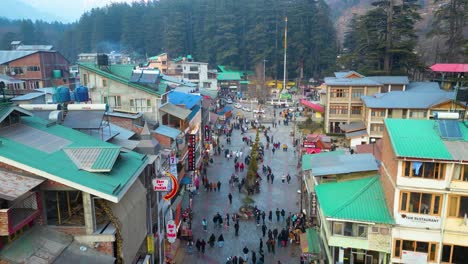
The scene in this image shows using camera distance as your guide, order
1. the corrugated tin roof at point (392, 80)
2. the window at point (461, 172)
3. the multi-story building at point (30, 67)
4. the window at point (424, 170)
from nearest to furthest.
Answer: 1. the window at point (461, 172)
2. the window at point (424, 170)
3. the corrugated tin roof at point (392, 80)
4. the multi-story building at point (30, 67)

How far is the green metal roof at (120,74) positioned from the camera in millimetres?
26688

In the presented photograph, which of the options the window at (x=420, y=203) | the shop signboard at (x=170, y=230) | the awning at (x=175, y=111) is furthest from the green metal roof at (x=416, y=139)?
the awning at (x=175, y=111)

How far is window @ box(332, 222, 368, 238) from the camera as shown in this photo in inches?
587

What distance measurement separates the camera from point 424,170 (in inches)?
546

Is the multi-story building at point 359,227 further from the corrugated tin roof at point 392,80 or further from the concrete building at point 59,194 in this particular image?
the corrugated tin roof at point 392,80

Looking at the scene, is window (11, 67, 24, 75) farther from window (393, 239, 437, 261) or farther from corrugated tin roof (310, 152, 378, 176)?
window (393, 239, 437, 261)

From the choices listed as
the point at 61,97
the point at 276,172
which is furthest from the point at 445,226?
the point at 276,172

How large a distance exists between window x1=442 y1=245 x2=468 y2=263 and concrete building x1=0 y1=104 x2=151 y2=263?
1151cm

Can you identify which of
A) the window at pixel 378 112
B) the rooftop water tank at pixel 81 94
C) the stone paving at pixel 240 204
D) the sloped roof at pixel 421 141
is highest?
the rooftop water tank at pixel 81 94

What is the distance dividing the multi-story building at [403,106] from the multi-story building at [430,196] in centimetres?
2465

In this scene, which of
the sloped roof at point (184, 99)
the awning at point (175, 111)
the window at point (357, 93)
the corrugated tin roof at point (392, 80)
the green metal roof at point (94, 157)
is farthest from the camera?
the corrugated tin roof at point (392, 80)

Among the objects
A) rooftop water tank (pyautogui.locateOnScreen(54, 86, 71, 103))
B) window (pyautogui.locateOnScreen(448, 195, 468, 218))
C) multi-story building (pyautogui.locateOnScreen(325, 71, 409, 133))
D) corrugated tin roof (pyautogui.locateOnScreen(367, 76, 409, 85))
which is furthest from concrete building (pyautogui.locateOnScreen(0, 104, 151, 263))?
corrugated tin roof (pyautogui.locateOnScreen(367, 76, 409, 85))

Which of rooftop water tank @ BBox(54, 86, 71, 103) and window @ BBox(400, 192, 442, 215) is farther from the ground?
rooftop water tank @ BBox(54, 86, 71, 103)

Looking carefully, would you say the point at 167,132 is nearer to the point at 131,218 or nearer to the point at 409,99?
the point at 131,218
